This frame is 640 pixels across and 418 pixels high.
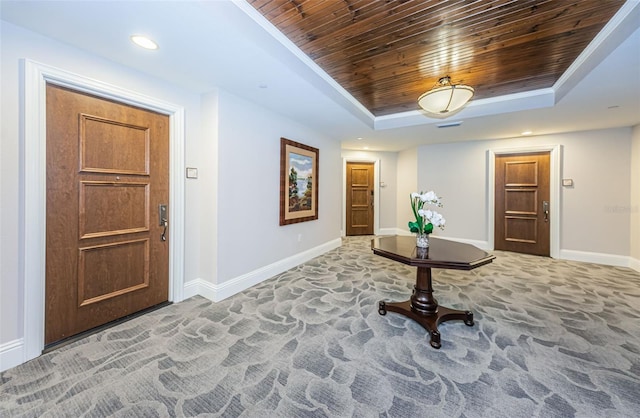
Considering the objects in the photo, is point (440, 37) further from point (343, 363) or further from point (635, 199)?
point (635, 199)

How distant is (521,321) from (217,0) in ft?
12.1

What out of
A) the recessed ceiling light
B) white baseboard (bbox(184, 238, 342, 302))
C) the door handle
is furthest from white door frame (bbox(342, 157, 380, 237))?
the recessed ceiling light

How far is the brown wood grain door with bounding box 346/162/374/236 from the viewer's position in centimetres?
689

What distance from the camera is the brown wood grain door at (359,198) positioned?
271 inches

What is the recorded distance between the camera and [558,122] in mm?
3910

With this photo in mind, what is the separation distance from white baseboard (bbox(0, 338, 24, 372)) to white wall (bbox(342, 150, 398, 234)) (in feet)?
21.4

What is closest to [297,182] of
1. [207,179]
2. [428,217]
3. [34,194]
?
[207,179]

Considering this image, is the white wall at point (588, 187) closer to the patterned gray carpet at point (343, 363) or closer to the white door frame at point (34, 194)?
the patterned gray carpet at point (343, 363)

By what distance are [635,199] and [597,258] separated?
43.7 inches

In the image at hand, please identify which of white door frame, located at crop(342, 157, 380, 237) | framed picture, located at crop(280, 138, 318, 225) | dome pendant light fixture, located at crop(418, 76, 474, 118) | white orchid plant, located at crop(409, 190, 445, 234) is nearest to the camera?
white orchid plant, located at crop(409, 190, 445, 234)

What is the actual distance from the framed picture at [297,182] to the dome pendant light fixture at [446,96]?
1.97 meters

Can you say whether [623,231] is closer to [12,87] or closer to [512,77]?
[512,77]

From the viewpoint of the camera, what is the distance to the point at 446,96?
107 inches

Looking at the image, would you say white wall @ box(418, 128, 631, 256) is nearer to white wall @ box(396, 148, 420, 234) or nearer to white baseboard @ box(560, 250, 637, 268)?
white baseboard @ box(560, 250, 637, 268)
